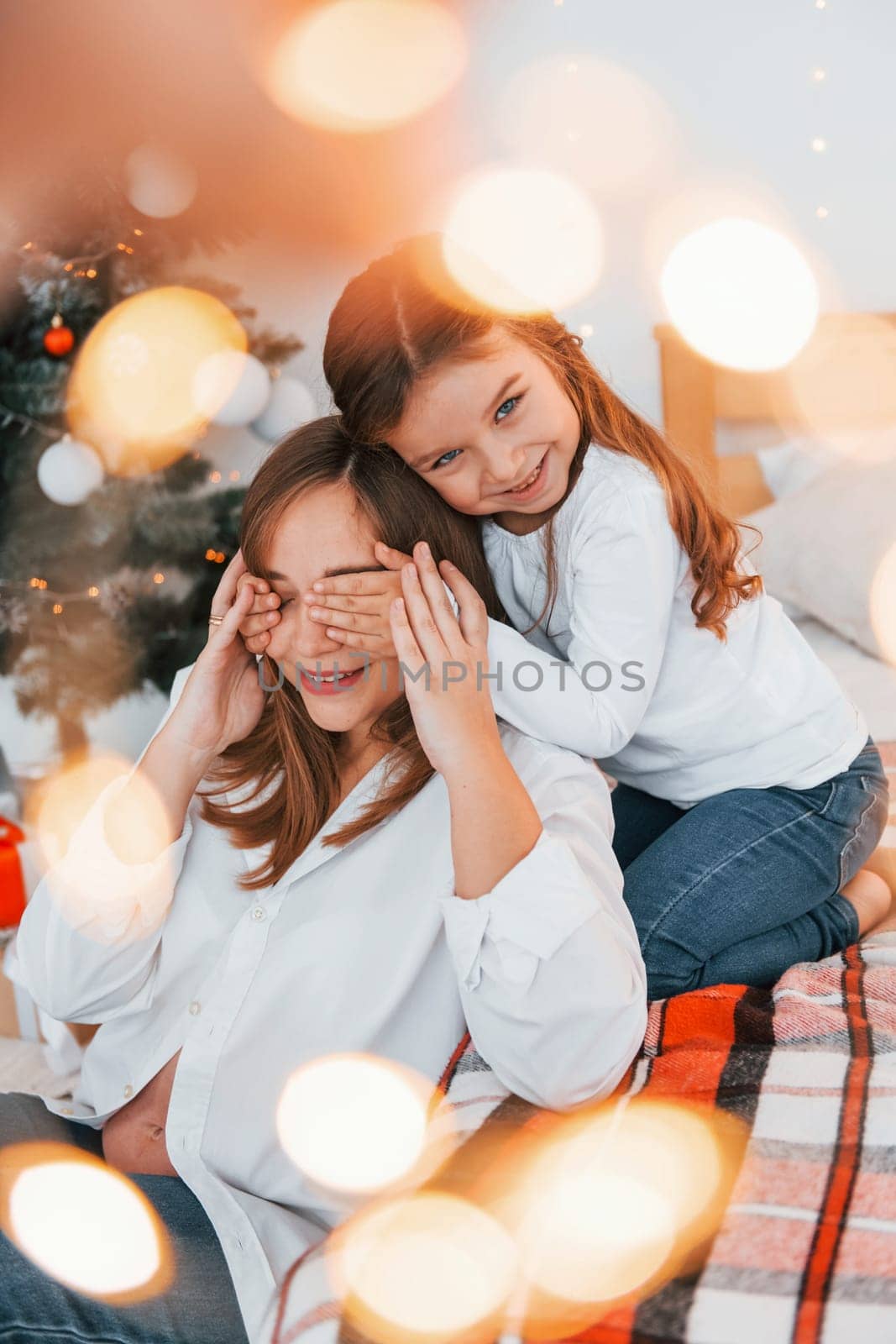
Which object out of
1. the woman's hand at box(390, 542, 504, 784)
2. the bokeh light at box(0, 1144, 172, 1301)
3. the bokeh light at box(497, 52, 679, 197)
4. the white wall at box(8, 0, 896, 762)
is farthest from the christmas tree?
the bokeh light at box(0, 1144, 172, 1301)

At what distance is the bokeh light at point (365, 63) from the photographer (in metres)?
2.53

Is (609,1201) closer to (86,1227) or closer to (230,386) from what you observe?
(86,1227)

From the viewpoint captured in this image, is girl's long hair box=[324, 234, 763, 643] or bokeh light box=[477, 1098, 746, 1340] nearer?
bokeh light box=[477, 1098, 746, 1340]

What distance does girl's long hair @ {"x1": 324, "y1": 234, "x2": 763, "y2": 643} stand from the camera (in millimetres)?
1156

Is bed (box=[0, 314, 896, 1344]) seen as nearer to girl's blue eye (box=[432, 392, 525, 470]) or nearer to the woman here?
the woman

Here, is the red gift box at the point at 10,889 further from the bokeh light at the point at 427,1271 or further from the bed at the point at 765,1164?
the bokeh light at the point at 427,1271

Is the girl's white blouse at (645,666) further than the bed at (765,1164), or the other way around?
the girl's white blouse at (645,666)

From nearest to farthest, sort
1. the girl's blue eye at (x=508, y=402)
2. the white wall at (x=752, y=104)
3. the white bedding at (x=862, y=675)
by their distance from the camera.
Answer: the girl's blue eye at (x=508, y=402)
the white bedding at (x=862, y=675)
the white wall at (x=752, y=104)

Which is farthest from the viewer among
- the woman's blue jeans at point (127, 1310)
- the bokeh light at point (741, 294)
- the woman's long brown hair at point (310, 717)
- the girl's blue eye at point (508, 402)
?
the bokeh light at point (741, 294)

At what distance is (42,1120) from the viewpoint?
3.48 ft

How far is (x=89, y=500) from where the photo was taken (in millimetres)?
2285

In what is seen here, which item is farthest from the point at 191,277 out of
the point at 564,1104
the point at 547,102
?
the point at 564,1104

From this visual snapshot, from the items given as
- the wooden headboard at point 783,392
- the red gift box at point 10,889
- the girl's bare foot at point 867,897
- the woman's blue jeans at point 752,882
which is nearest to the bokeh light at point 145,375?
the red gift box at point 10,889

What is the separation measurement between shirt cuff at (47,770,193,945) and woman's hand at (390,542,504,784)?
0.32 metres
